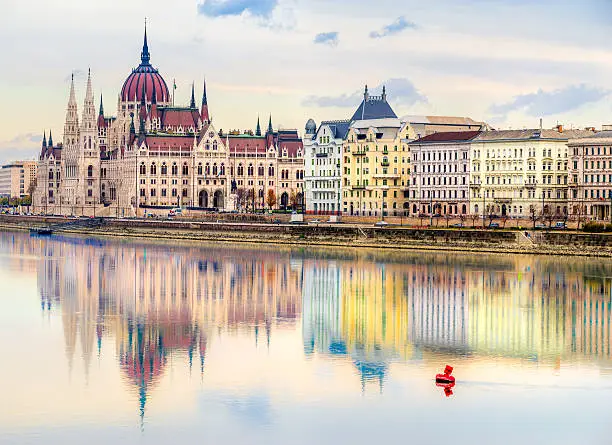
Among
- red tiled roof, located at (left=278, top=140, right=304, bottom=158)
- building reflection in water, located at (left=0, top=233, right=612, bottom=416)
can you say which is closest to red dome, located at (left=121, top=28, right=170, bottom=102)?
red tiled roof, located at (left=278, top=140, right=304, bottom=158)

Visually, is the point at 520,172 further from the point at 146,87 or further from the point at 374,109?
the point at 146,87

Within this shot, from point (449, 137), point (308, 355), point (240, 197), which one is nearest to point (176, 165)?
point (240, 197)

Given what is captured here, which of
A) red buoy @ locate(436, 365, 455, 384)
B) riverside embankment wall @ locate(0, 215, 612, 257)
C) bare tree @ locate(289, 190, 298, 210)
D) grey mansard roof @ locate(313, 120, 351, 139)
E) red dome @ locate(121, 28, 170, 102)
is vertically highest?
red dome @ locate(121, 28, 170, 102)

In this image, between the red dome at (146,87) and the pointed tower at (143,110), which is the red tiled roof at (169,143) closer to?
the pointed tower at (143,110)

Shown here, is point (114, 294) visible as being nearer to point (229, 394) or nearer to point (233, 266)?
point (233, 266)

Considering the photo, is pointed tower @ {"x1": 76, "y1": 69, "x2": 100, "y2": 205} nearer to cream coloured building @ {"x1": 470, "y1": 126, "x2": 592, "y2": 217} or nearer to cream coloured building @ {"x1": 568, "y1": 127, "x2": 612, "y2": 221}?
cream coloured building @ {"x1": 470, "y1": 126, "x2": 592, "y2": 217}

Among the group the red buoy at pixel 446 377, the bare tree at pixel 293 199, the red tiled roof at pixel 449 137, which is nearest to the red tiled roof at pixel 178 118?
the bare tree at pixel 293 199

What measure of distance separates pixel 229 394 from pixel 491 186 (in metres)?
72.7

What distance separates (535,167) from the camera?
103 m

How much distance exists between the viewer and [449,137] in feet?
364

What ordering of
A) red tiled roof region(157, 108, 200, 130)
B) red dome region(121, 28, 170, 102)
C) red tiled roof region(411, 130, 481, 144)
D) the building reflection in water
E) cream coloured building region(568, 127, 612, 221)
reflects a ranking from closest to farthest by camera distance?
the building reflection in water < cream coloured building region(568, 127, 612, 221) < red tiled roof region(411, 130, 481, 144) < red tiled roof region(157, 108, 200, 130) < red dome region(121, 28, 170, 102)

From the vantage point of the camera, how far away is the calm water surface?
32.9 metres

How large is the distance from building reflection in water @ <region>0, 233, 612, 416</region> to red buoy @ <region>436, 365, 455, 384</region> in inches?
69.1

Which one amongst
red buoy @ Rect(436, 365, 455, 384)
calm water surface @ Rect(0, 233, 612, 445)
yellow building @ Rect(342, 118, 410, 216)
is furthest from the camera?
yellow building @ Rect(342, 118, 410, 216)
